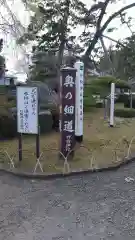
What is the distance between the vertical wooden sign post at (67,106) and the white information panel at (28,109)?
19.1 inches

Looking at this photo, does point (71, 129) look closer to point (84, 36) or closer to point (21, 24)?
point (21, 24)

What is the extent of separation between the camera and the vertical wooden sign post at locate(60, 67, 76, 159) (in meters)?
5.66

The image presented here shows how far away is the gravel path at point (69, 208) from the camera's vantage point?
10.6ft

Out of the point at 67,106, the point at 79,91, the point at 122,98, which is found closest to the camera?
the point at 67,106

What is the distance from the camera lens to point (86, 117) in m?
11.7

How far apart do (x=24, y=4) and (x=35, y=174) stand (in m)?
5.45

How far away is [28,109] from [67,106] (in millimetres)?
709

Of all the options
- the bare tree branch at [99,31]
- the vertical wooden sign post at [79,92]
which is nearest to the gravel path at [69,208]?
the vertical wooden sign post at [79,92]

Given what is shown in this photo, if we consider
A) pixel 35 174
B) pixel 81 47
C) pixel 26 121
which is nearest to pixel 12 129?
pixel 26 121

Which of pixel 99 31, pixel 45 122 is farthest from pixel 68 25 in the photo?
pixel 45 122

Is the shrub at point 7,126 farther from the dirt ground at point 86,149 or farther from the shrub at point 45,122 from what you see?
the shrub at point 45,122

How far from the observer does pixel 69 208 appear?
3.82m

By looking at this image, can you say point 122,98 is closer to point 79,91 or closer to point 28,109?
point 79,91

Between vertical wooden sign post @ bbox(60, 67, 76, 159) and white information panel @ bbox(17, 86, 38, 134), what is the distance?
486mm
